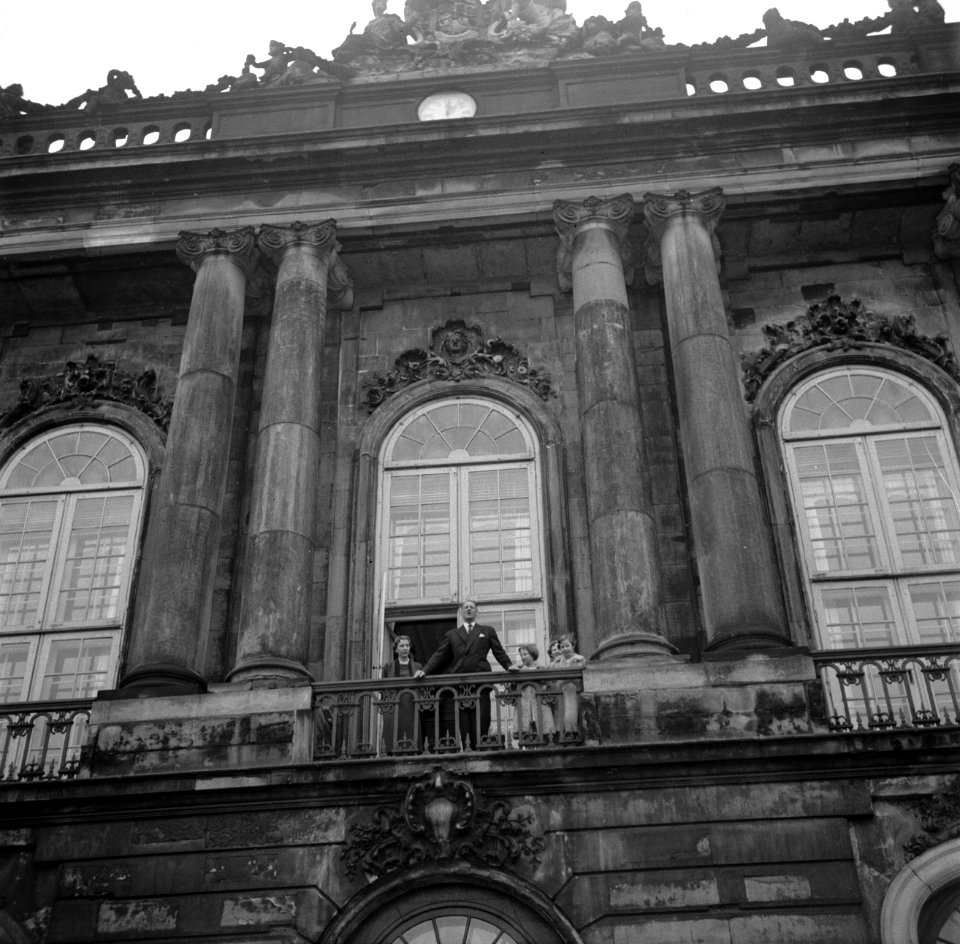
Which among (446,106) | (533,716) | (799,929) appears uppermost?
(446,106)

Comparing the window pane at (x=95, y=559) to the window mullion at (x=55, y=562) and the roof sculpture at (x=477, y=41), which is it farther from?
the roof sculpture at (x=477, y=41)

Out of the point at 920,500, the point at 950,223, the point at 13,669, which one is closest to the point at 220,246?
the point at 13,669

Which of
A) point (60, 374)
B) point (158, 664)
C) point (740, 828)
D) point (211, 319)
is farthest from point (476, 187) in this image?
point (740, 828)

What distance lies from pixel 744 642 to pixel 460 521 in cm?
413

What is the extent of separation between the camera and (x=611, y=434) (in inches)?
562

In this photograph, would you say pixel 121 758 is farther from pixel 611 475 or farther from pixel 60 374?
pixel 60 374

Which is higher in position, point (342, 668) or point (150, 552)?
point (150, 552)

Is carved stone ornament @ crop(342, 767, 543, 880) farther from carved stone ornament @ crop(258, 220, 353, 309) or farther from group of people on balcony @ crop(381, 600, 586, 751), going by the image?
carved stone ornament @ crop(258, 220, 353, 309)

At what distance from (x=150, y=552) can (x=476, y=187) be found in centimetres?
597

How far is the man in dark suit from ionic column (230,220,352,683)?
130 centimetres

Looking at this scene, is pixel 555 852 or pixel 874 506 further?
pixel 874 506

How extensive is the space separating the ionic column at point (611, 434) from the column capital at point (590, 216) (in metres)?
0.01

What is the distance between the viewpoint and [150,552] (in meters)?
14.6

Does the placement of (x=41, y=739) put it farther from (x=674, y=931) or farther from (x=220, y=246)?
(x=674, y=931)
